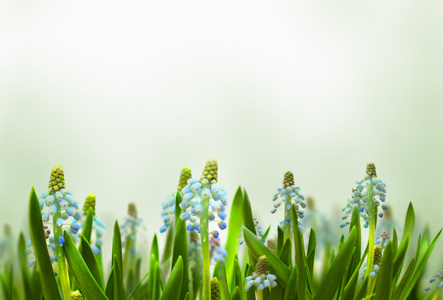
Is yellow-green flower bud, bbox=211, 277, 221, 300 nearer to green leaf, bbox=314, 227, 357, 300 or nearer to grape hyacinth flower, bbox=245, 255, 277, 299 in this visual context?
grape hyacinth flower, bbox=245, 255, 277, 299

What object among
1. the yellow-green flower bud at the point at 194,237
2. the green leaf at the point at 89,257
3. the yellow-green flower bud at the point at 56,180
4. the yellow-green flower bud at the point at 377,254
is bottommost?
the yellow-green flower bud at the point at 377,254

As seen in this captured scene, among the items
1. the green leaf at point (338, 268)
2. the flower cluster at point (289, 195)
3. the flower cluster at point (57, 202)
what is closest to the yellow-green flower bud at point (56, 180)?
the flower cluster at point (57, 202)

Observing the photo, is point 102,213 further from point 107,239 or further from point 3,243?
point 3,243

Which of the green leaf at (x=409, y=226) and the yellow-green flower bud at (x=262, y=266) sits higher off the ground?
the green leaf at (x=409, y=226)

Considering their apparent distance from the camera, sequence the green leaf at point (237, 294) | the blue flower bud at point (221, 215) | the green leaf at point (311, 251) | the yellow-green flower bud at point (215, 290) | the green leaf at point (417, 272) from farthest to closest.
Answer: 1. the green leaf at point (417, 272)
2. the green leaf at point (311, 251)
3. the green leaf at point (237, 294)
4. the yellow-green flower bud at point (215, 290)
5. the blue flower bud at point (221, 215)

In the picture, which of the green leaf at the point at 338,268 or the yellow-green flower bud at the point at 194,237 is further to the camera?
the yellow-green flower bud at the point at 194,237

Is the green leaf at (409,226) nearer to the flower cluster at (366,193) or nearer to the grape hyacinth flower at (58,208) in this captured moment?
the flower cluster at (366,193)

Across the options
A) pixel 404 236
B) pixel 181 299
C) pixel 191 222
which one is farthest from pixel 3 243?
pixel 404 236
